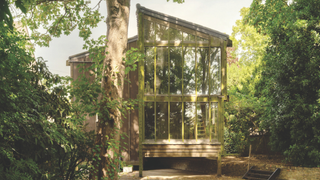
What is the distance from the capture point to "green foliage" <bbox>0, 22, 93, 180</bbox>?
264 cm

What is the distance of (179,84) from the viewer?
1128 centimetres

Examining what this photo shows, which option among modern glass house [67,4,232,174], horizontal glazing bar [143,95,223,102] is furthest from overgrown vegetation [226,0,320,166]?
horizontal glazing bar [143,95,223,102]

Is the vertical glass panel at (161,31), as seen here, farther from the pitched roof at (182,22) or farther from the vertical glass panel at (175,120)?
the vertical glass panel at (175,120)

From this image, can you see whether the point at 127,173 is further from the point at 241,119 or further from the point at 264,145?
the point at 264,145

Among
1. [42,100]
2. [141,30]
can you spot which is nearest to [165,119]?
[141,30]

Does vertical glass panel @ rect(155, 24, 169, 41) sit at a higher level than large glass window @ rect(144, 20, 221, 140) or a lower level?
higher

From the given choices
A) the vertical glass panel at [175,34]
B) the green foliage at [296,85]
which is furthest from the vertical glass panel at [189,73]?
the green foliage at [296,85]

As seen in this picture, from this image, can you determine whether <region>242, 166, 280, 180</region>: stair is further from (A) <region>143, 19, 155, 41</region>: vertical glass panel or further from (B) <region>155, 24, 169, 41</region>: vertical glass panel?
(A) <region>143, 19, 155, 41</region>: vertical glass panel

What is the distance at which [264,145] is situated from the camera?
49.5 feet

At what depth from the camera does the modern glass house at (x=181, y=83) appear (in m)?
11.1

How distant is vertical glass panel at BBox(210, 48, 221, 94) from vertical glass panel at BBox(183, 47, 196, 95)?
2.49ft

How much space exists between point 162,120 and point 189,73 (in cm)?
223

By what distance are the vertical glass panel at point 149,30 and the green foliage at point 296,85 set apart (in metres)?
5.47

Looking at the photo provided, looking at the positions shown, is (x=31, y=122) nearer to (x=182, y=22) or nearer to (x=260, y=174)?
(x=182, y=22)
